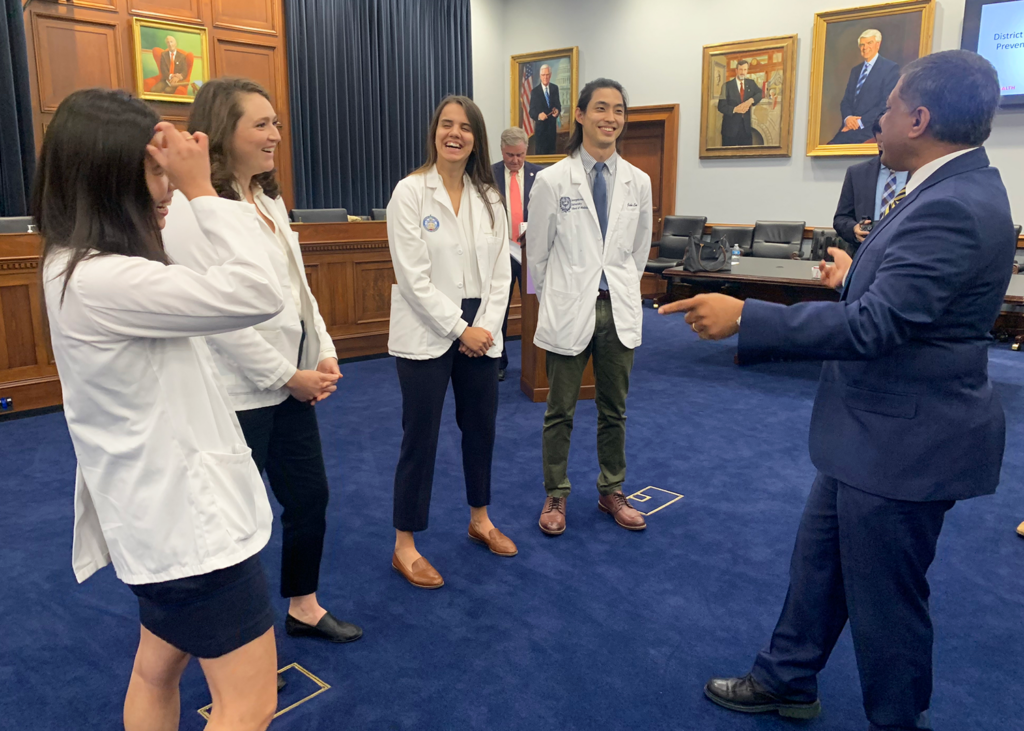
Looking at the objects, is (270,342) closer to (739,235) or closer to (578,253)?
(578,253)

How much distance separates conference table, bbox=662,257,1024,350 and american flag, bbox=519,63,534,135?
4383mm

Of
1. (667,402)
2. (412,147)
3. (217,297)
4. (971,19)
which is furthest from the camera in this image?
(412,147)

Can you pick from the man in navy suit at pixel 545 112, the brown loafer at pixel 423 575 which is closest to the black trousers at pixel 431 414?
the brown loafer at pixel 423 575

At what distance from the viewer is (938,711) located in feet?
6.11

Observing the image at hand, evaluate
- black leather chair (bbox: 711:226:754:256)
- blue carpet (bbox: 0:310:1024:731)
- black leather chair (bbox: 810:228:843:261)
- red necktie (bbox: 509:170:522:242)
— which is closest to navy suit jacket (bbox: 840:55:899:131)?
black leather chair (bbox: 810:228:843:261)

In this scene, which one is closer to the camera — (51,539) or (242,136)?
(242,136)

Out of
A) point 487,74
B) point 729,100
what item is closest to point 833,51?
point 729,100

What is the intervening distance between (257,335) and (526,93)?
30.9ft

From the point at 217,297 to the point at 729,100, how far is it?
866cm

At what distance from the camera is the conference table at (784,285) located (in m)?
5.49

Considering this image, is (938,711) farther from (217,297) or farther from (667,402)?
(667,402)

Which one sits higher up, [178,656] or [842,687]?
[178,656]

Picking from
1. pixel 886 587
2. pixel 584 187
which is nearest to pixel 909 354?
pixel 886 587

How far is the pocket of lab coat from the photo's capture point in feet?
3.78
